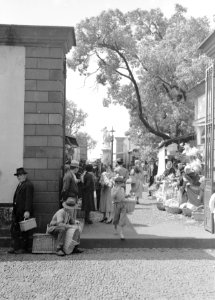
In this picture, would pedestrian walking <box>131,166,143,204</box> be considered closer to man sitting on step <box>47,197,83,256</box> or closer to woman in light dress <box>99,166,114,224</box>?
woman in light dress <box>99,166,114,224</box>

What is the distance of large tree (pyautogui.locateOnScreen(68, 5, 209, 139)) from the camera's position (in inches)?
909

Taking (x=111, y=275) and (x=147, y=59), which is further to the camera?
(x=147, y=59)

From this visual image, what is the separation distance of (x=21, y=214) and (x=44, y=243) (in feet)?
2.54

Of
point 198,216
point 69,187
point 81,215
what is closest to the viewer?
point 69,187

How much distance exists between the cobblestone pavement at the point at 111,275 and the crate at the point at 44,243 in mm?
199

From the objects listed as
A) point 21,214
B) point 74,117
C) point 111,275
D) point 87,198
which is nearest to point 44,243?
point 21,214

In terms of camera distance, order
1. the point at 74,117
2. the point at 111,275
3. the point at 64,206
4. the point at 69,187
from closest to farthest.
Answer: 1. the point at 111,275
2. the point at 64,206
3. the point at 69,187
4. the point at 74,117

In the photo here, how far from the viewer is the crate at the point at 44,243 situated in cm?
840

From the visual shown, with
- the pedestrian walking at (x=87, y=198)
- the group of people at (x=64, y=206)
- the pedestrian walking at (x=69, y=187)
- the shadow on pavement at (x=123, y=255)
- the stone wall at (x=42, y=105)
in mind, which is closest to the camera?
the shadow on pavement at (x=123, y=255)

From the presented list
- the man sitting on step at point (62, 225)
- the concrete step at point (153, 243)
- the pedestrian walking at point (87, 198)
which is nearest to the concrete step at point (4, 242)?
the man sitting on step at point (62, 225)

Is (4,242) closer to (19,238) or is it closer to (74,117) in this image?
(19,238)

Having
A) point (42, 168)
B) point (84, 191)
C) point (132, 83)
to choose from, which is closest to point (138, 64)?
point (132, 83)

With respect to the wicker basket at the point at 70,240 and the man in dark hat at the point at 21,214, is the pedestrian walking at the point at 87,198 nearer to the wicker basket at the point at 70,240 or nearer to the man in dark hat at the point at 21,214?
the man in dark hat at the point at 21,214

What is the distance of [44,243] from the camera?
8.42 metres
